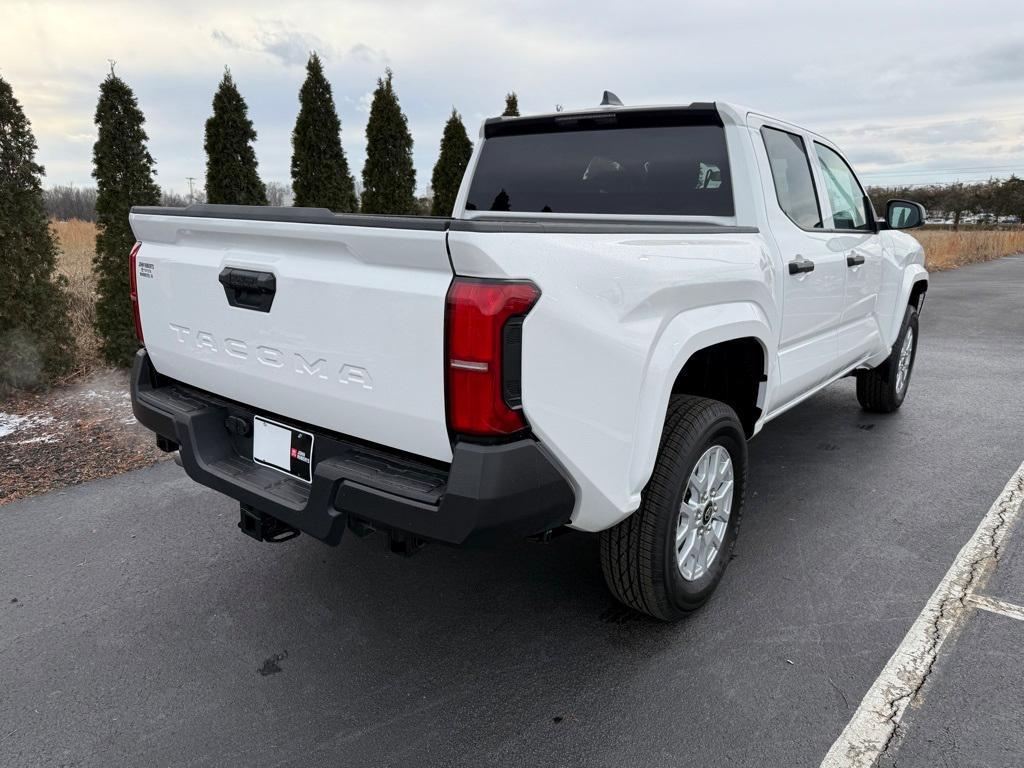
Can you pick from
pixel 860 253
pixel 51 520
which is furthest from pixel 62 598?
pixel 860 253

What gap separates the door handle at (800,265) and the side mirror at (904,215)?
68.7 inches

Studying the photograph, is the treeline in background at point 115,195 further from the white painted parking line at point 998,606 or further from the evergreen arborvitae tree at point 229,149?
the white painted parking line at point 998,606

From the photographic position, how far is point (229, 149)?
8211 mm

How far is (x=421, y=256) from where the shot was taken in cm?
196

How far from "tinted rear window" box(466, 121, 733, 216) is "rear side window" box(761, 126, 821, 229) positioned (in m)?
0.33

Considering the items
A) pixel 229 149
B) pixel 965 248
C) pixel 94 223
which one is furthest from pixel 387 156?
pixel 965 248

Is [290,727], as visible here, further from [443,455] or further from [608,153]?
[608,153]

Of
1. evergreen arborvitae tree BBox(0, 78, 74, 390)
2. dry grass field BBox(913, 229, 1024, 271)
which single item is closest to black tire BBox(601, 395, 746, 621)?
evergreen arborvitae tree BBox(0, 78, 74, 390)

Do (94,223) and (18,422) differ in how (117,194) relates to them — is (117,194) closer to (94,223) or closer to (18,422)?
(94,223)

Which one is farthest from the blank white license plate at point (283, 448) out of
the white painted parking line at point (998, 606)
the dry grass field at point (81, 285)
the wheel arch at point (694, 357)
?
the dry grass field at point (81, 285)

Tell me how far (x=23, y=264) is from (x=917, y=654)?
22.1 ft

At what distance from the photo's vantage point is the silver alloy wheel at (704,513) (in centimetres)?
277

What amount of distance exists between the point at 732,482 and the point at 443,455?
1.48 metres

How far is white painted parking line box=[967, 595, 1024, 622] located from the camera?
285 centimetres
